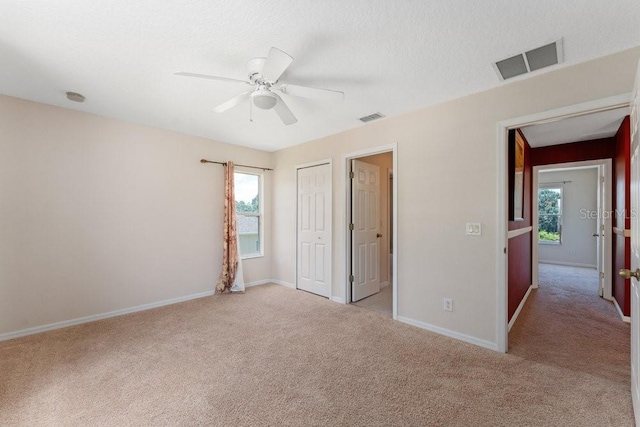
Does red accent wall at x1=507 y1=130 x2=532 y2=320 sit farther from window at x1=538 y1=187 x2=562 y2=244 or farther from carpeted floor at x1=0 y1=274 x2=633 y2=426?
window at x1=538 y1=187 x2=562 y2=244

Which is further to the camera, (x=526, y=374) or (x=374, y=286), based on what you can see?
(x=374, y=286)

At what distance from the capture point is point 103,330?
2.93m

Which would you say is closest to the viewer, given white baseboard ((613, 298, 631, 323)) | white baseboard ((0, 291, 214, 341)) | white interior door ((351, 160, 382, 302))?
white baseboard ((0, 291, 214, 341))

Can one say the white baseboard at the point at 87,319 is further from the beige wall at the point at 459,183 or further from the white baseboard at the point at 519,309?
the white baseboard at the point at 519,309

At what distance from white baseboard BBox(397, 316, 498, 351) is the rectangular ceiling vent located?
2388 millimetres

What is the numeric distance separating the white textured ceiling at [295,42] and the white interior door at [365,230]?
143 cm

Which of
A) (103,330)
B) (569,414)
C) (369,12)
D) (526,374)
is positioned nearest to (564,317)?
(526,374)

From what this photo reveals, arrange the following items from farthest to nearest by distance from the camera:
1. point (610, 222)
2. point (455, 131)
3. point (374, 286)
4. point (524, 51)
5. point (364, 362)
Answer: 1. point (374, 286)
2. point (610, 222)
3. point (455, 131)
4. point (364, 362)
5. point (524, 51)

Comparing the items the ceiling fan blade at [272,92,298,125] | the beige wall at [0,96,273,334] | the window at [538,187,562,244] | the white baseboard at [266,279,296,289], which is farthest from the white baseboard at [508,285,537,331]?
the beige wall at [0,96,273,334]

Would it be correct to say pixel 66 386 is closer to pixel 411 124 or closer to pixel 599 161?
pixel 411 124

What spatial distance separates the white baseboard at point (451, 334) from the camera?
2.54m

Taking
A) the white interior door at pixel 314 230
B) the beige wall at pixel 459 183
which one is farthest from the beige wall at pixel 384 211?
the beige wall at pixel 459 183

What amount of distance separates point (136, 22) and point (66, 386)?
2567 mm

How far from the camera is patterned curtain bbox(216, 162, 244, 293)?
4316 millimetres
